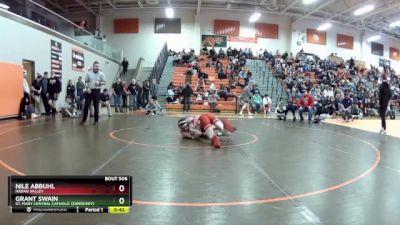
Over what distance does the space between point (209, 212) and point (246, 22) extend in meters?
31.9

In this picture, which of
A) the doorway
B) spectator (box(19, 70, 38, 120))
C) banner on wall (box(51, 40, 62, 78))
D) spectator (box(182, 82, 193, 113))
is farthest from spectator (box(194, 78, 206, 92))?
spectator (box(19, 70, 38, 120))

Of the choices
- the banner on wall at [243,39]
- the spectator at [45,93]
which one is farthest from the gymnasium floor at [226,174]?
the banner on wall at [243,39]

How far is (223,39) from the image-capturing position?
3325 cm

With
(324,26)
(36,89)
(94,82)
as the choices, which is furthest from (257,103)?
(324,26)

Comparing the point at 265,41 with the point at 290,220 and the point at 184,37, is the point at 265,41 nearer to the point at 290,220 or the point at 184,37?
the point at 184,37

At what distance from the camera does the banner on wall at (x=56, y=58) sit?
1756 centimetres

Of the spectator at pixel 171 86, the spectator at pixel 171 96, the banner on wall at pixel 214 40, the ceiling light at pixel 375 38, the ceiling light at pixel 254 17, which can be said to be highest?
the ceiling light at pixel 254 17

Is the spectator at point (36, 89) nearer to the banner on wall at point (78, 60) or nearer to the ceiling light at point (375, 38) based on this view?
the banner on wall at point (78, 60)

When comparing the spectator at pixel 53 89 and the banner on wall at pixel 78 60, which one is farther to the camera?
the banner on wall at pixel 78 60

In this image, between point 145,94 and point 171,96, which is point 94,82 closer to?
point 145,94
